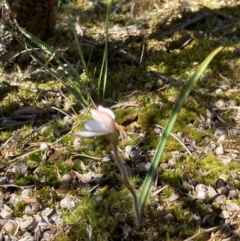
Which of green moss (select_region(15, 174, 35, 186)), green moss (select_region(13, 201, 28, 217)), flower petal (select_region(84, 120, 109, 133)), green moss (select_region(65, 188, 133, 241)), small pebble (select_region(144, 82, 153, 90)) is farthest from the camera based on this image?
small pebble (select_region(144, 82, 153, 90))

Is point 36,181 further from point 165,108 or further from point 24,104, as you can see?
point 165,108

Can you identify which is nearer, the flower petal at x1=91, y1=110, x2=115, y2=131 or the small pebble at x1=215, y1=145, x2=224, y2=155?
the flower petal at x1=91, y1=110, x2=115, y2=131

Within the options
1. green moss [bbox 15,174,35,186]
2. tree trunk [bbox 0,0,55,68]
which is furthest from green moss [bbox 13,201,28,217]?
tree trunk [bbox 0,0,55,68]

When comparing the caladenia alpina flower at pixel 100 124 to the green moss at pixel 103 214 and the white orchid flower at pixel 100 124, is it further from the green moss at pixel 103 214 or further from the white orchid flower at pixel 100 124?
the green moss at pixel 103 214

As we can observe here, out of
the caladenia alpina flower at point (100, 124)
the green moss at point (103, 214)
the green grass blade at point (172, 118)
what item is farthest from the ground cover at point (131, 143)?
the caladenia alpina flower at point (100, 124)

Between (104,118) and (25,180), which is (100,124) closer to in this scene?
(104,118)

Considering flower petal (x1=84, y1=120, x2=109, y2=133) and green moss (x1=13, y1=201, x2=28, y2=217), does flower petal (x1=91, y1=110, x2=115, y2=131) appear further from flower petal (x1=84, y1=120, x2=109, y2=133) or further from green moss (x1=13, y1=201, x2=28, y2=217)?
green moss (x1=13, y1=201, x2=28, y2=217)

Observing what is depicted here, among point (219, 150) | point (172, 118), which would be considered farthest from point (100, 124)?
point (219, 150)

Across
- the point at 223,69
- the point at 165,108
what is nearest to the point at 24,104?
the point at 165,108
